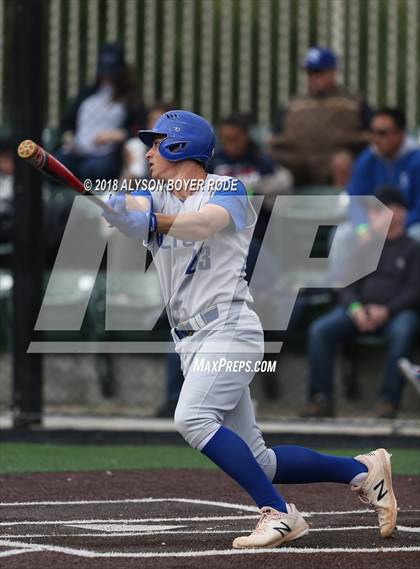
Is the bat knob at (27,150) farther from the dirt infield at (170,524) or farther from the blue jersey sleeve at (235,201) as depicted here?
the dirt infield at (170,524)

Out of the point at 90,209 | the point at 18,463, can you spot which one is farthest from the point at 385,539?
the point at 90,209

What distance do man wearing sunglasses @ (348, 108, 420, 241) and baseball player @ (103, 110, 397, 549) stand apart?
4.87 metres

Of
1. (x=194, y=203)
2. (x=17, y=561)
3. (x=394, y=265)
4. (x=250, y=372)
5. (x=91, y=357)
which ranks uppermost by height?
(x=194, y=203)

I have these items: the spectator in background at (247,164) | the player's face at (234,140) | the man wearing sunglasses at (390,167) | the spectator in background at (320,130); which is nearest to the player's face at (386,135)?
the man wearing sunglasses at (390,167)

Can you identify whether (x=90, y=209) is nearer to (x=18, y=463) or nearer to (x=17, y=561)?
(x=18, y=463)

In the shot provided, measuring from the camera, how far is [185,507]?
20.9ft

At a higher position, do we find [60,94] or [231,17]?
[231,17]

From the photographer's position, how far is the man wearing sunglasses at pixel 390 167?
10.4 m

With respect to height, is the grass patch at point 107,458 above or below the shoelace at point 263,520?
below

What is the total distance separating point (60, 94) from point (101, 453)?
5.09 meters

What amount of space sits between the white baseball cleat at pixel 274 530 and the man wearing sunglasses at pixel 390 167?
5.24 meters

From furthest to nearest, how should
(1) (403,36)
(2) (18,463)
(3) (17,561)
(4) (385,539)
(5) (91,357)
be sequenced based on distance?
(1) (403,36) < (5) (91,357) < (2) (18,463) < (4) (385,539) < (3) (17,561)

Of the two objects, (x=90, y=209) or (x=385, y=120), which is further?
(x=90, y=209)

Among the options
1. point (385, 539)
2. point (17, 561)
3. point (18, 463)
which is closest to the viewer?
point (17, 561)
